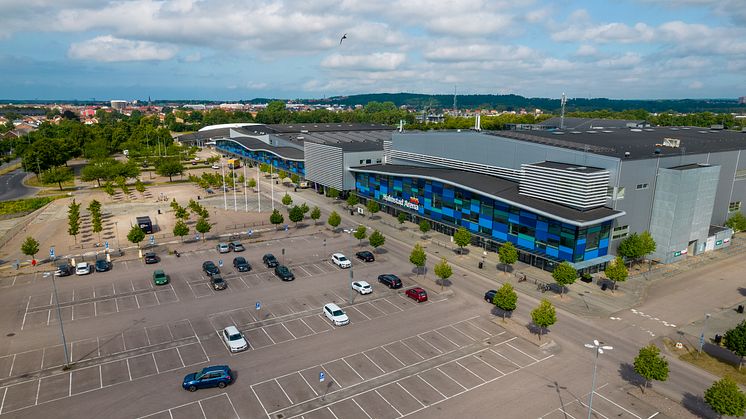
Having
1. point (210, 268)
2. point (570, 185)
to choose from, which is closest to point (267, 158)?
point (210, 268)

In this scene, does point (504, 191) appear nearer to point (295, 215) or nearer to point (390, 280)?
point (390, 280)

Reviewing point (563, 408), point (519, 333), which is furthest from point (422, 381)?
point (519, 333)

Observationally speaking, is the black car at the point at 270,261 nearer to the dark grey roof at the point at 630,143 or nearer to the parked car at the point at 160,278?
the parked car at the point at 160,278

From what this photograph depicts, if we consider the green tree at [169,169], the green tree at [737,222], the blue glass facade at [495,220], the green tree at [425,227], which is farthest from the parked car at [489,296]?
the green tree at [169,169]

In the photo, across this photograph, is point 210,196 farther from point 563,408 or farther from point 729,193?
point 729,193

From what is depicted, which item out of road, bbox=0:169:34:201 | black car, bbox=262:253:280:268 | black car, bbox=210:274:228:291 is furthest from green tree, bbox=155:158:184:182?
black car, bbox=210:274:228:291

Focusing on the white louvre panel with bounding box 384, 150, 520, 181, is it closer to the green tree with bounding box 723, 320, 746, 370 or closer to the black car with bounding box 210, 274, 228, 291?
the green tree with bounding box 723, 320, 746, 370
